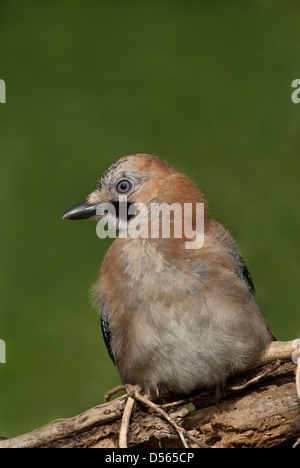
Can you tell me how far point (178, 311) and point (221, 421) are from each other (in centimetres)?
37

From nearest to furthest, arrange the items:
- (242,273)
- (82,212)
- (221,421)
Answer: (221,421)
(242,273)
(82,212)

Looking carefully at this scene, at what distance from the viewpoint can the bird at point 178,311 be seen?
2.27 m

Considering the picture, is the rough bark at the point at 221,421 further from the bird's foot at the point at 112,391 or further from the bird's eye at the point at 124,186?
the bird's eye at the point at 124,186

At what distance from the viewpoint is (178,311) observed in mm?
2262

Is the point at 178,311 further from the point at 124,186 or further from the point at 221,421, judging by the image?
the point at 124,186

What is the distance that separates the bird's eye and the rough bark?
→ 77 centimetres

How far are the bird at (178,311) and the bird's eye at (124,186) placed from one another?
3.5 inches

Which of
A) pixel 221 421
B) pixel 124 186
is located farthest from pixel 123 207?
pixel 221 421

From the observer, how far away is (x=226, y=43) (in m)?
3.39

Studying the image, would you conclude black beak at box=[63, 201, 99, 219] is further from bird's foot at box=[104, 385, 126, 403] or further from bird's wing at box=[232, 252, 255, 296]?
bird's foot at box=[104, 385, 126, 403]

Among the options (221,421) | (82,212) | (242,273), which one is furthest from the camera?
(82,212)

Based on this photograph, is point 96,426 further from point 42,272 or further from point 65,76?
point 65,76

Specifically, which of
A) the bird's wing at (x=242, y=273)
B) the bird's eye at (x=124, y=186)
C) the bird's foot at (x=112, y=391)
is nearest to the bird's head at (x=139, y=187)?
the bird's eye at (x=124, y=186)

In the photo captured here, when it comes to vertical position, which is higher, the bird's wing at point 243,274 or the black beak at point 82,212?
the black beak at point 82,212
